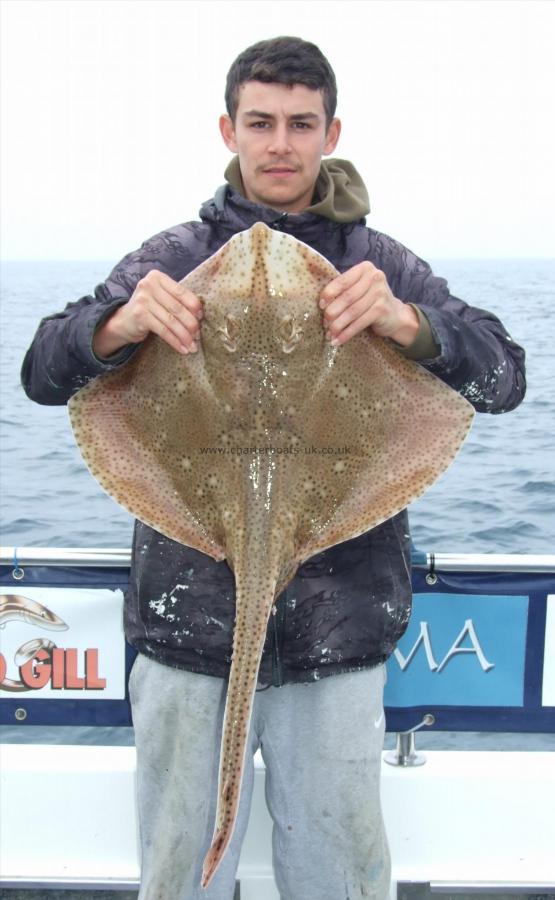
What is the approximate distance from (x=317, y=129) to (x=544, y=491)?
332 inches

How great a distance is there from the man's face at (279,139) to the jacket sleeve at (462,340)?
324 millimetres

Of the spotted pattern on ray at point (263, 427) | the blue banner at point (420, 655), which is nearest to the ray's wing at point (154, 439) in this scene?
the spotted pattern on ray at point (263, 427)

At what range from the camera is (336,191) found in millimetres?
2947

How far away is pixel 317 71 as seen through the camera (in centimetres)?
279

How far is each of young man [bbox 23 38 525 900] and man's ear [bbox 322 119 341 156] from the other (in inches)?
0.5

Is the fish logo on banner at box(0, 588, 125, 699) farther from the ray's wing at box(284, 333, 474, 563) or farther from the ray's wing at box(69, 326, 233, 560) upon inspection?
the ray's wing at box(284, 333, 474, 563)

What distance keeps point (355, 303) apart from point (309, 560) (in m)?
0.81

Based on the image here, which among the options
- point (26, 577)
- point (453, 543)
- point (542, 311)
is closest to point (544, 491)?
point (453, 543)

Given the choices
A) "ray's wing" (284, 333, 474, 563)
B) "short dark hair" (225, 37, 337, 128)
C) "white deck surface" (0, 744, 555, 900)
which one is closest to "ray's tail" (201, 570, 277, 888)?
"ray's wing" (284, 333, 474, 563)

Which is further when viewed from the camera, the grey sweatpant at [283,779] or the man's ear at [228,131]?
the man's ear at [228,131]

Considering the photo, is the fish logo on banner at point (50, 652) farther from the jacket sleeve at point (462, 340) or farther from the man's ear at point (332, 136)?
the man's ear at point (332, 136)

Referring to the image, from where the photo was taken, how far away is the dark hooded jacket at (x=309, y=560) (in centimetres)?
266

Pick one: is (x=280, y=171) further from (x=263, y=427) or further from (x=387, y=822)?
(x=387, y=822)

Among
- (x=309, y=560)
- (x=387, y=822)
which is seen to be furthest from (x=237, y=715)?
(x=387, y=822)
